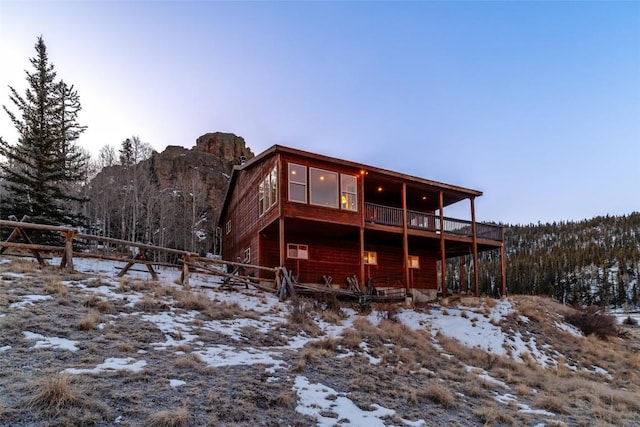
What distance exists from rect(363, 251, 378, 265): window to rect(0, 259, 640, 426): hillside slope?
7441 millimetres

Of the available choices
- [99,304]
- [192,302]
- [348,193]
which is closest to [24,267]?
[99,304]

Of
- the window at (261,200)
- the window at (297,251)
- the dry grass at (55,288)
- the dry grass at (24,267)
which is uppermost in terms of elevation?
the window at (261,200)

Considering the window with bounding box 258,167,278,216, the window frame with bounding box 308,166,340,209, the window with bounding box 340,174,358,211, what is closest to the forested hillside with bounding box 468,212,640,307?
the window with bounding box 340,174,358,211

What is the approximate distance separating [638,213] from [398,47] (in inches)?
4626

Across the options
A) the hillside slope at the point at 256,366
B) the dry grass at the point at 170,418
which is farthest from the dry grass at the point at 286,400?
the dry grass at the point at 170,418

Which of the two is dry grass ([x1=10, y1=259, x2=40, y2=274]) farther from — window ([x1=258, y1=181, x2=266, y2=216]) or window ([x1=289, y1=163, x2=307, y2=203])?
window ([x1=258, y1=181, x2=266, y2=216])

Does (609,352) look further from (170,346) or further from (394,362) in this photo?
(170,346)

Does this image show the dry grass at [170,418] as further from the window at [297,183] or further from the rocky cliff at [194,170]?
the rocky cliff at [194,170]

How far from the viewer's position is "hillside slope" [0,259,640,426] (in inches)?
209

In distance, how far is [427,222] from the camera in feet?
72.6

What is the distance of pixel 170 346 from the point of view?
7.75m

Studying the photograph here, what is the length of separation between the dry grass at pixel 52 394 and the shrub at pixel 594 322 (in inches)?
844

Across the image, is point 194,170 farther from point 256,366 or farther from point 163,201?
point 256,366

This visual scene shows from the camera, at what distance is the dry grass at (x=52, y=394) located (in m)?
4.62
